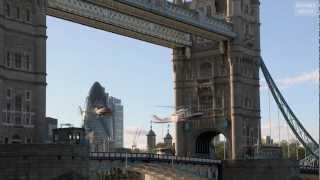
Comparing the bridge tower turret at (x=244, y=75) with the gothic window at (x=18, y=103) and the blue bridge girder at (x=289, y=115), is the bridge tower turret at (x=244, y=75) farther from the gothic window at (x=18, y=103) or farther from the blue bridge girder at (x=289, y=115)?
the gothic window at (x=18, y=103)

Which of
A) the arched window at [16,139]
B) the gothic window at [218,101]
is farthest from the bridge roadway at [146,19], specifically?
the arched window at [16,139]

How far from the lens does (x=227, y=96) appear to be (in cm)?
10038

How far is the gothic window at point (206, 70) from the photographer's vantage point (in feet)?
336

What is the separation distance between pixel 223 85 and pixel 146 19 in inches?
738

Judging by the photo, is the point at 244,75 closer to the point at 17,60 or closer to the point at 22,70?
the point at 22,70

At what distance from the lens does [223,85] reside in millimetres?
101000

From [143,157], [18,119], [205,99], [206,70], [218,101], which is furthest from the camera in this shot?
[206,70]

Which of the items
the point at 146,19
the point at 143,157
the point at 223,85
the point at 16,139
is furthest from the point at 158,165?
the point at 16,139

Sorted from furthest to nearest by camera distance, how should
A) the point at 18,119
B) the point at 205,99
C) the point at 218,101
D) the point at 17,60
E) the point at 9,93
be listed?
the point at 205,99, the point at 218,101, the point at 17,60, the point at 18,119, the point at 9,93

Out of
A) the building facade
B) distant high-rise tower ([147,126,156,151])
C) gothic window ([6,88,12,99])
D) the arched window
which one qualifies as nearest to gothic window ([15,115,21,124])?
the building facade

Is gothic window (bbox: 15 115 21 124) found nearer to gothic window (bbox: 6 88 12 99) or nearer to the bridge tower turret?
gothic window (bbox: 6 88 12 99)

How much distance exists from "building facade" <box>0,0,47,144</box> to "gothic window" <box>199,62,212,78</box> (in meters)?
35.2

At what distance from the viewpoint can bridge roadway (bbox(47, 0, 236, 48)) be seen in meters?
81.7

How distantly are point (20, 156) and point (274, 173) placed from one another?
40793mm
